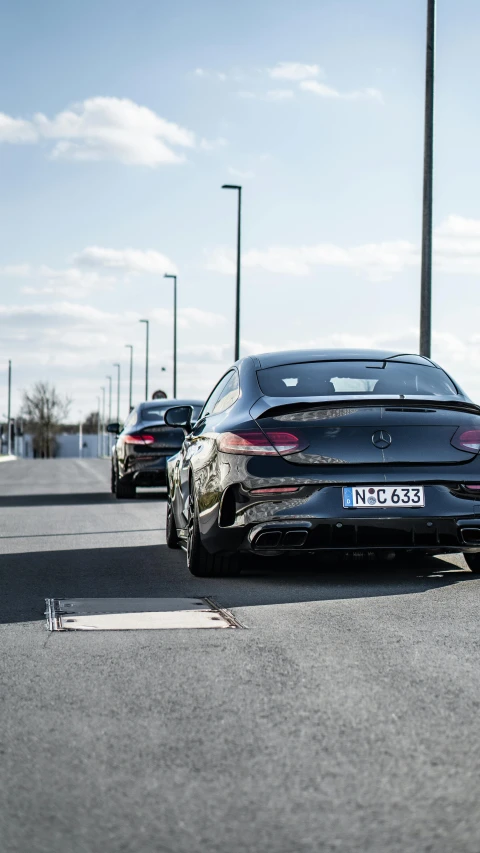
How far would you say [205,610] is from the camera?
6.97 m

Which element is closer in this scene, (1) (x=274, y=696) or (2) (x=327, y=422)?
(1) (x=274, y=696)

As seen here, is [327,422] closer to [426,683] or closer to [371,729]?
[426,683]

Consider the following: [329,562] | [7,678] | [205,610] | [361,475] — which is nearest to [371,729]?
[7,678]

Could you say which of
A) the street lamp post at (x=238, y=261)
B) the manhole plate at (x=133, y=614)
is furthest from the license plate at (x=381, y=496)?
the street lamp post at (x=238, y=261)

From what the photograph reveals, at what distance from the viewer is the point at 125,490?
2052cm

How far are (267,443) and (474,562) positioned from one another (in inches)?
75.8

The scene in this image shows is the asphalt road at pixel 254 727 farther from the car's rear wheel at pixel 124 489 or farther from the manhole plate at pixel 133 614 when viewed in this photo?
the car's rear wheel at pixel 124 489

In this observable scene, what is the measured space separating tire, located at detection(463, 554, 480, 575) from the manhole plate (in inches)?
88.8

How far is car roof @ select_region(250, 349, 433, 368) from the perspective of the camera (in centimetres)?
897

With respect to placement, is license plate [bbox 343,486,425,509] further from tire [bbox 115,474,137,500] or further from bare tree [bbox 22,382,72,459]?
bare tree [bbox 22,382,72,459]

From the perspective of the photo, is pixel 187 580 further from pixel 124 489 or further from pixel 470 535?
pixel 124 489

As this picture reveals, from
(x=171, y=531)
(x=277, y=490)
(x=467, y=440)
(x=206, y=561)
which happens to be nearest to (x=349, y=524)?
(x=277, y=490)

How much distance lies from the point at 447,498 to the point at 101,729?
420cm

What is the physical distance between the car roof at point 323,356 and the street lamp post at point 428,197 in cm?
1056
